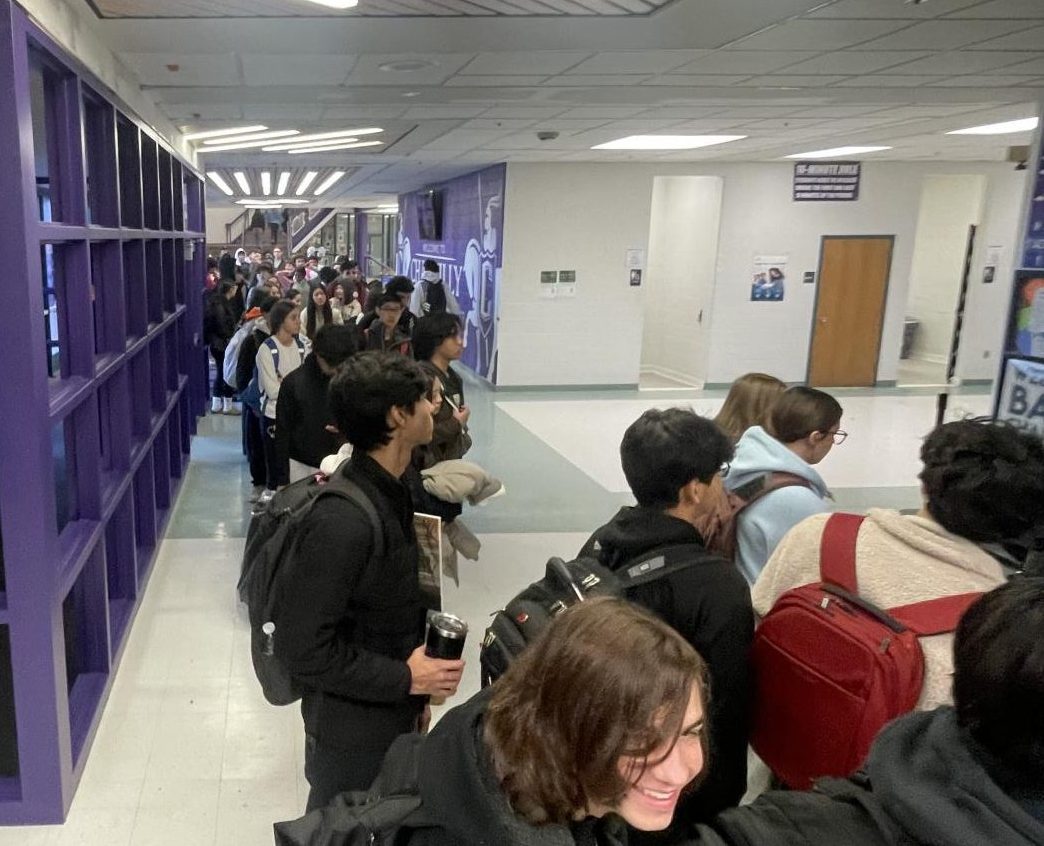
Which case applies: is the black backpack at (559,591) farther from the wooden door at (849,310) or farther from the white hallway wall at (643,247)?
the wooden door at (849,310)

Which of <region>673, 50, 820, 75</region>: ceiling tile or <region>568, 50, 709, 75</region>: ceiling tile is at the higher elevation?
<region>673, 50, 820, 75</region>: ceiling tile

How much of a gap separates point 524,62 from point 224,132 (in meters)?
3.91

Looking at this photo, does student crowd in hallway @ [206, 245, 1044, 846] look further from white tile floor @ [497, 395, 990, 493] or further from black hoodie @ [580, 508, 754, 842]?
white tile floor @ [497, 395, 990, 493]

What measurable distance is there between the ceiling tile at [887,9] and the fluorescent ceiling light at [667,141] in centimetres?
402

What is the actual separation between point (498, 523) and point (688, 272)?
6.62 m

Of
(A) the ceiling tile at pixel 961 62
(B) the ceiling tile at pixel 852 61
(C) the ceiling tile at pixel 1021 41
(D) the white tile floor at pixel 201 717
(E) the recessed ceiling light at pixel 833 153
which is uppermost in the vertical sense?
(E) the recessed ceiling light at pixel 833 153

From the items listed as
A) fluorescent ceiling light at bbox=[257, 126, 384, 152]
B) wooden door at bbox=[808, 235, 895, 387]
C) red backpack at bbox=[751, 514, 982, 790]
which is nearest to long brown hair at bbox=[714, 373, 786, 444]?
red backpack at bbox=[751, 514, 982, 790]

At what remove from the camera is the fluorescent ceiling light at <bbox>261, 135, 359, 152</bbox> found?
24.8ft

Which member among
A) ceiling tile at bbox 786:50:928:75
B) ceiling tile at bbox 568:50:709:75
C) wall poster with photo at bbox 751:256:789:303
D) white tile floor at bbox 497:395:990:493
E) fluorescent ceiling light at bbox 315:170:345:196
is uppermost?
fluorescent ceiling light at bbox 315:170:345:196

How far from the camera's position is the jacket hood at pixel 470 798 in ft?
2.79

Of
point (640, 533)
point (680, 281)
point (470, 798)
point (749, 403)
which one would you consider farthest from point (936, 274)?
point (470, 798)

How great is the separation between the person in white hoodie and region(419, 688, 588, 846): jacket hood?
121 cm

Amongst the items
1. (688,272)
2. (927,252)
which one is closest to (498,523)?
(688,272)

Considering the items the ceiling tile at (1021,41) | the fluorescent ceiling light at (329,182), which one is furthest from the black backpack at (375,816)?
the fluorescent ceiling light at (329,182)
